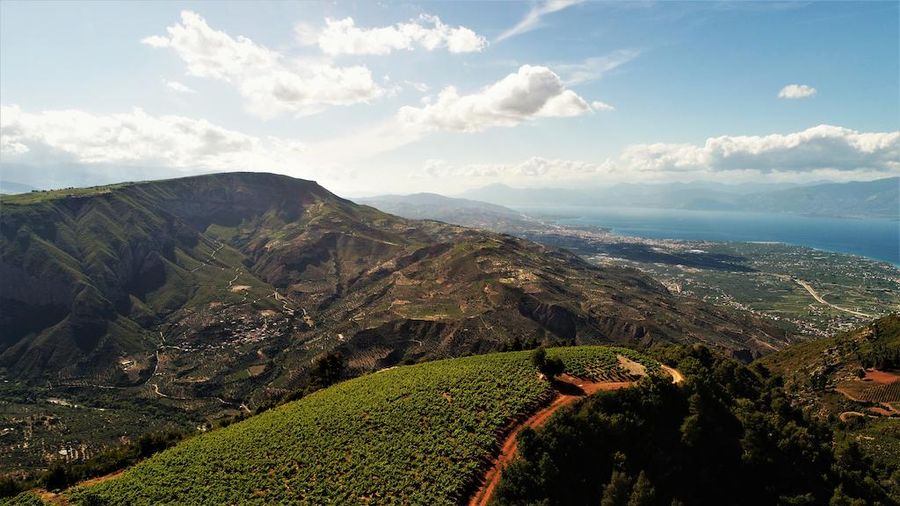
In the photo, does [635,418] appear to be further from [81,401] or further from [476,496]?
[81,401]

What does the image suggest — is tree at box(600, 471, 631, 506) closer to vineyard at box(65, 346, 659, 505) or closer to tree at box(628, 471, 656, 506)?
tree at box(628, 471, 656, 506)

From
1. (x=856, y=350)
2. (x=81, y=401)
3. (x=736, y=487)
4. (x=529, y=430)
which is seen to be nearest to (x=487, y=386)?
(x=529, y=430)

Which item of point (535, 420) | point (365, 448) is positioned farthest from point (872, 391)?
point (365, 448)

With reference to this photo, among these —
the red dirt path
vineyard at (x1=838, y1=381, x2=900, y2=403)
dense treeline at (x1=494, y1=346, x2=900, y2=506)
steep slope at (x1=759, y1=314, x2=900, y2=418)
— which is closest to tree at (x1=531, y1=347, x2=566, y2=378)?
the red dirt path

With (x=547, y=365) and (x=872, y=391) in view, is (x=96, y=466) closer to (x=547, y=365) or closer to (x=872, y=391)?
(x=547, y=365)

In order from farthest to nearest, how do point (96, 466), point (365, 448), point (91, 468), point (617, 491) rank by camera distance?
point (96, 466), point (91, 468), point (365, 448), point (617, 491)
